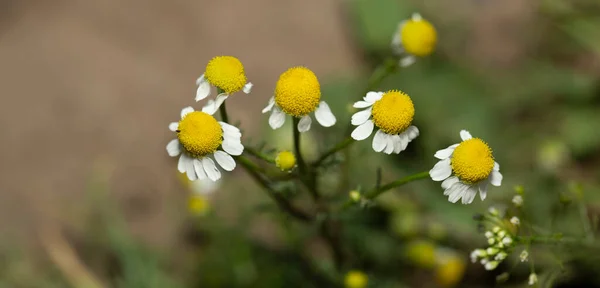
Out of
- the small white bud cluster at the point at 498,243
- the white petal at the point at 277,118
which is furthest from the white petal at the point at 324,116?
the small white bud cluster at the point at 498,243

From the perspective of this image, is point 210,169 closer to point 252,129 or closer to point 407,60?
point 407,60

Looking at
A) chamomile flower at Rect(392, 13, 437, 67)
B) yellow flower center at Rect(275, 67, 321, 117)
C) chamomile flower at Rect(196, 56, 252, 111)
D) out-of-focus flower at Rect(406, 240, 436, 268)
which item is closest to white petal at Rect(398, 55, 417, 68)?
chamomile flower at Rect(392, 13, 437, 67)

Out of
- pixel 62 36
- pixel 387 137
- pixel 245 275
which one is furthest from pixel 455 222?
pixel 62 36

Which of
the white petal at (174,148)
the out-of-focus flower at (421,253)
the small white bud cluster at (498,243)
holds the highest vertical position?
the white petal at (174,148)

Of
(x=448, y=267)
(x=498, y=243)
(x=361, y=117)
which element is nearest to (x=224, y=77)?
(x=361, y=117)

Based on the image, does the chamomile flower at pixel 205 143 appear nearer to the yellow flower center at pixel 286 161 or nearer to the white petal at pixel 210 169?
the white petal at pixel 210 169

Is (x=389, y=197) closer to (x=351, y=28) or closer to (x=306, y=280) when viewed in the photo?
(x=306, y=280)

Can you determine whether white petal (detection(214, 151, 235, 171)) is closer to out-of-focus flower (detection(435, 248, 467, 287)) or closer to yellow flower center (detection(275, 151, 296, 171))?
yellow flower center (detection(275, 151, 296, 171))

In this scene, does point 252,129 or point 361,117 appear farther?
point 252,129
